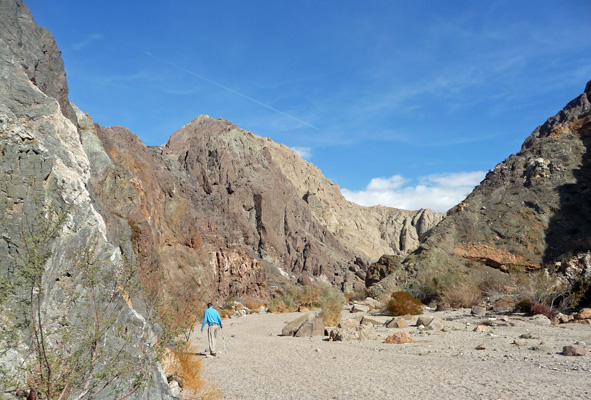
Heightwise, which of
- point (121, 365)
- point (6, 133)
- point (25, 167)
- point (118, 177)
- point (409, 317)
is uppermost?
point (118, 177)

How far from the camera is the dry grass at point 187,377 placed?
7.35m

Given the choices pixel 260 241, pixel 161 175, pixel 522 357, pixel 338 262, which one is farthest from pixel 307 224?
pixel 522 357

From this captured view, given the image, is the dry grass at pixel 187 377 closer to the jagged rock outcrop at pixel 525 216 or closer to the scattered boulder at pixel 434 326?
the scattered boulder at pixel 434 326

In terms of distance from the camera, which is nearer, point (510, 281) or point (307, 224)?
point (510, 281)

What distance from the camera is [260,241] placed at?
51000 mm

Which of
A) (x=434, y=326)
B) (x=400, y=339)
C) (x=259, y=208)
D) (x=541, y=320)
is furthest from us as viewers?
(x=259, y=208)

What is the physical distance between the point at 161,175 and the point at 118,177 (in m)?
11.5

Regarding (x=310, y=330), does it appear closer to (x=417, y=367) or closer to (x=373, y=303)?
(x=417, y=367)

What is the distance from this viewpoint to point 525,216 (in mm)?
28312

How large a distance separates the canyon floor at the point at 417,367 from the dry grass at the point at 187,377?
39cm

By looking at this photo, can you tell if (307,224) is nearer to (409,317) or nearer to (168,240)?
(168,240)

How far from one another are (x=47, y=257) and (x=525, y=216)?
100.0 feet

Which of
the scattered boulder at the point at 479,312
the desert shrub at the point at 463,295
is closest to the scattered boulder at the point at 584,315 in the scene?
the scattered boulder at the point at 479,312

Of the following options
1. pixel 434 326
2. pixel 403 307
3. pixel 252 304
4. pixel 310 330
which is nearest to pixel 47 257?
pixel 310 330
